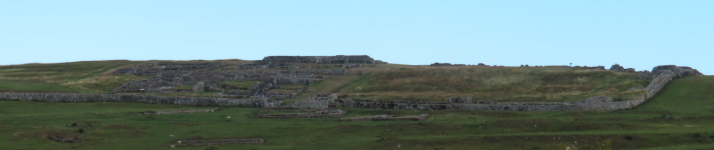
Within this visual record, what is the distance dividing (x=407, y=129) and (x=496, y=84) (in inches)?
1242

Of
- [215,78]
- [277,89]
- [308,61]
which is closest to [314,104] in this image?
[277,89]

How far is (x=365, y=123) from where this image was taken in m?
50.0

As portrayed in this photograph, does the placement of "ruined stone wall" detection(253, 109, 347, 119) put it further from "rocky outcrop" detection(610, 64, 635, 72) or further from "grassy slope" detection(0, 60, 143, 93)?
"rocky outcrop" detection(610, 64, 635, 72)

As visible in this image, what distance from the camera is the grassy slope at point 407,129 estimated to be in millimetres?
39844

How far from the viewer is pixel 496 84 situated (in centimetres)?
7625

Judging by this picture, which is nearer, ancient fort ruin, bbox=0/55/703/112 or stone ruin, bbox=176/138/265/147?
stone ruin, bbox=176/138/265/147

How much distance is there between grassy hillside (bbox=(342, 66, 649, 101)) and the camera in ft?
217

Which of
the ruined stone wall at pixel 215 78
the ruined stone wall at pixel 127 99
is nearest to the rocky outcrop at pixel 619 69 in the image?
the ruined stone wall at pixel 215 78

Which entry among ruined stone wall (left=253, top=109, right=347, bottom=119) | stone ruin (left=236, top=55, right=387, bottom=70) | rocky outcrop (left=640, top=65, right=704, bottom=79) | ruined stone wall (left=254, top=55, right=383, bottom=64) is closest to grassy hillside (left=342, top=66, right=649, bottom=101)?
rocky outcrop (left=640, top=65, right=704, bottom=79)

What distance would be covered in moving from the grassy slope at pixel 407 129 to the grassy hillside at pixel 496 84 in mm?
7807

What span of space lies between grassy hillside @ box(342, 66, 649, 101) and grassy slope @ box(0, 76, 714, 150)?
7.81 metres

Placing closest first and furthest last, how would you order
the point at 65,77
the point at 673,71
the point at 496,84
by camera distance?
the point at 673,71, the point at 496,84, the point at 65,77

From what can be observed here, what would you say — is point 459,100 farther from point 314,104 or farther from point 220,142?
point 220,142

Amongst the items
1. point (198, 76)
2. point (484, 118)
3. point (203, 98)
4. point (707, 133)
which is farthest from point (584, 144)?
point (198, 76)
